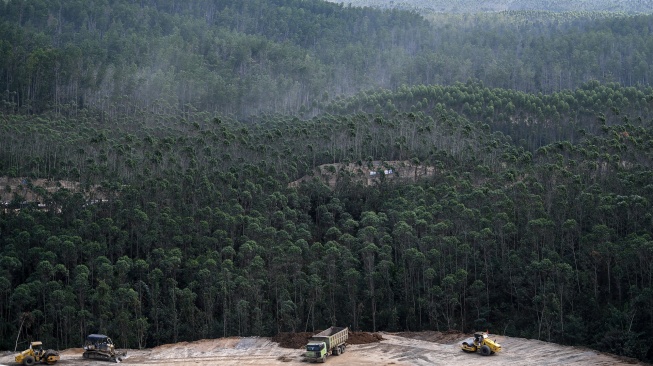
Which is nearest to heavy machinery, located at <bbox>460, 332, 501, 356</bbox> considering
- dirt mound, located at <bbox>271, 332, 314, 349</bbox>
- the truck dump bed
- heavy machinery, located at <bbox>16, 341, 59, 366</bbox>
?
the truck dump bed

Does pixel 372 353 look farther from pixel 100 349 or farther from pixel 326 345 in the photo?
pixel 100 349

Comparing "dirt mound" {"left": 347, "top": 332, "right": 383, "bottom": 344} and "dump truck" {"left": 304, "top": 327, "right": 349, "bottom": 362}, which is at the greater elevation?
"dump truck" {"left": 304, "top": 327, "right": 349, "bottom": 362}

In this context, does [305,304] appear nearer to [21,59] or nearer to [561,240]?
[561,240]

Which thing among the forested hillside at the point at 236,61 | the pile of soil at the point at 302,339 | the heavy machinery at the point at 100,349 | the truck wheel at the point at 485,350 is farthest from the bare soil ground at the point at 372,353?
the forested hillside at the point at 236,61

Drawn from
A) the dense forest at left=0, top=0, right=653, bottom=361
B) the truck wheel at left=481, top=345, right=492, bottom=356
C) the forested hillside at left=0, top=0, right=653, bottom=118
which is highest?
the forested hillside at left=0, top=0, right=653, bottom=118

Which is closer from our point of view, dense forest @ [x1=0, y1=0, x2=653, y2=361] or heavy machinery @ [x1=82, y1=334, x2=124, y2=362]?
heavy machinery @ [x1=82, y1=334, x2=124, y2=362]

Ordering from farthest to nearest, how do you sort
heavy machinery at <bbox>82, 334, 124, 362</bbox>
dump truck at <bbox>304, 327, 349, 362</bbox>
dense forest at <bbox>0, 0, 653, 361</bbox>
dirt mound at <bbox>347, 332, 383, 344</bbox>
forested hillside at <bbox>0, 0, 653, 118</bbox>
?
forested hillside at <bbox>0, 0, 653, 118</bbox> < dense forest at <bbox>0, 0, 653, 361</bbox> < dirt mound at <bbox>347, 332, 383, 344</bbox> < heavy machinery at <bbox>82, 334, 124, 362</bbox> < dump truck at <bbox>304, 327, 349, 362</bbox>

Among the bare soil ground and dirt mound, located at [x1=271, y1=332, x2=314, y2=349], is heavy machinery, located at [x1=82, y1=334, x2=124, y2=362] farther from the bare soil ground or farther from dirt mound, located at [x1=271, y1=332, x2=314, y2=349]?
dirt mound, located at [x1=271, y1=332, x2=314, y2=349]

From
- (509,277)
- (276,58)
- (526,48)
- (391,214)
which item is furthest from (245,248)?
(526,48)

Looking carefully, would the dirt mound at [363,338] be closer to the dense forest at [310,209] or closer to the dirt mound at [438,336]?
the dirt mound at [438,336]
